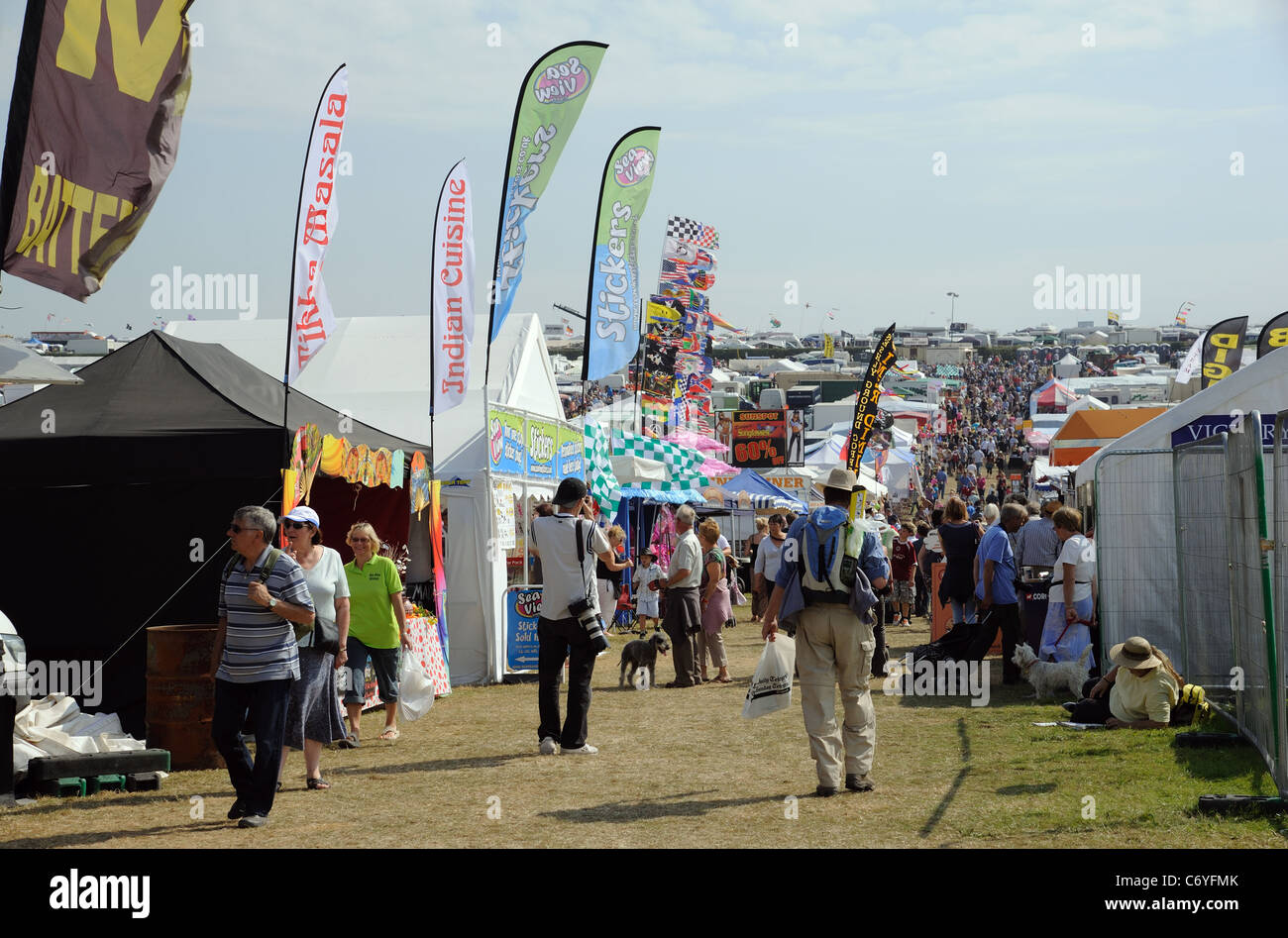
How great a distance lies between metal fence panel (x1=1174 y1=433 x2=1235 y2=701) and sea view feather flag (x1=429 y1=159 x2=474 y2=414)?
668 centimetres

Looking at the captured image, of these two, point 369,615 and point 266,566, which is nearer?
point 266,566

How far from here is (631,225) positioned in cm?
1780

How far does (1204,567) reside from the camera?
925cm

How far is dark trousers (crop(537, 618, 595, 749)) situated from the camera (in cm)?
882

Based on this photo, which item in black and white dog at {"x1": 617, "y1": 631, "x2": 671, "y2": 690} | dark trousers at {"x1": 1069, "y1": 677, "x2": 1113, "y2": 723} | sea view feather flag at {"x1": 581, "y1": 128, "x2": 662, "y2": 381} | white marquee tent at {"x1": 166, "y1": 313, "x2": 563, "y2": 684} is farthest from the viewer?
sea view feather flag at {"x1": 581, "y1": 128, "x2": 662, "y2": 381}

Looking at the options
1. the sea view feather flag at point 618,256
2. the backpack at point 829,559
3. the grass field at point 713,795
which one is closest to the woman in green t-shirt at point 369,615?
the grass field at point 713,795

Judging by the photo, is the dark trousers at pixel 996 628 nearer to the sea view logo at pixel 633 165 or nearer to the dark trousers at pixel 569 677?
the dark trousers at pixel 569 677

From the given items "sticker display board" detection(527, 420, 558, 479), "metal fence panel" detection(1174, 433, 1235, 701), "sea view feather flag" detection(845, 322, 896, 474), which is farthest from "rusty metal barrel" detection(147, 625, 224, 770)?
"sea view feather flag" detection(845, 322, 896, 474)

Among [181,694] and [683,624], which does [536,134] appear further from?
[181,694]

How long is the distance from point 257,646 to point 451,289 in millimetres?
6847

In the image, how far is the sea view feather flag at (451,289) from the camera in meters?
12.7

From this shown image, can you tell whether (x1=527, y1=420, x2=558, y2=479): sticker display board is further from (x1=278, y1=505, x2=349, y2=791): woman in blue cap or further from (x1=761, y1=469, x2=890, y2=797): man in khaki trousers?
(x1=761, y1=469, x2=890, y2=797): man in khaki trousers

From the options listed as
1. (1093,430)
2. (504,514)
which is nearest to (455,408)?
(504,514)
